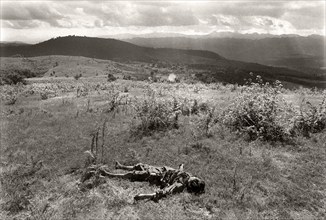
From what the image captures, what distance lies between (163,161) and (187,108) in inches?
246

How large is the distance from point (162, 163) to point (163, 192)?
7.77 feet

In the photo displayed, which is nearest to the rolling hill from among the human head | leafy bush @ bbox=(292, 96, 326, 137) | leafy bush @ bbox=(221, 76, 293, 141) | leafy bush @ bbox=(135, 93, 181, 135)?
leafy bush @ bbox=(135, 93, 181, 135)

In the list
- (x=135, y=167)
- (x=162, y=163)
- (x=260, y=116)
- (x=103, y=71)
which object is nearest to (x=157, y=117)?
(x=162, y=163)

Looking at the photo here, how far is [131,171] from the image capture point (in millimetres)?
9773

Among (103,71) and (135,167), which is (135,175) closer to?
(135,167)

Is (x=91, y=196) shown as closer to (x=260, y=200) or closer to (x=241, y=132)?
(x=260, y=200)

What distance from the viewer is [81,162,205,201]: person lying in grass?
8438 mm

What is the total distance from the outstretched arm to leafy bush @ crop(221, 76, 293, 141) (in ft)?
16.2

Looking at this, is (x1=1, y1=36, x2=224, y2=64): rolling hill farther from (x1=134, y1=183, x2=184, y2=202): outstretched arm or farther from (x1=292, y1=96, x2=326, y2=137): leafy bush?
(x1=134, y1=183, x2=184, y2=202): outstretched arm

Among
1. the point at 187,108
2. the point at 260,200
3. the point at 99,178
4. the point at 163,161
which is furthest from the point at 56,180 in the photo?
the point at 187,108

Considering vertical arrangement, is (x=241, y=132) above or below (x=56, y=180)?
above

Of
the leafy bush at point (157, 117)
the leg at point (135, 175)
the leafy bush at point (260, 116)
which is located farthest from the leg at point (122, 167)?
the leafy bush at point (260, 116)

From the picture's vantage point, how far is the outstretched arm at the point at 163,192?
8.21m

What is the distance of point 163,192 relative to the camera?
8.32 metres
